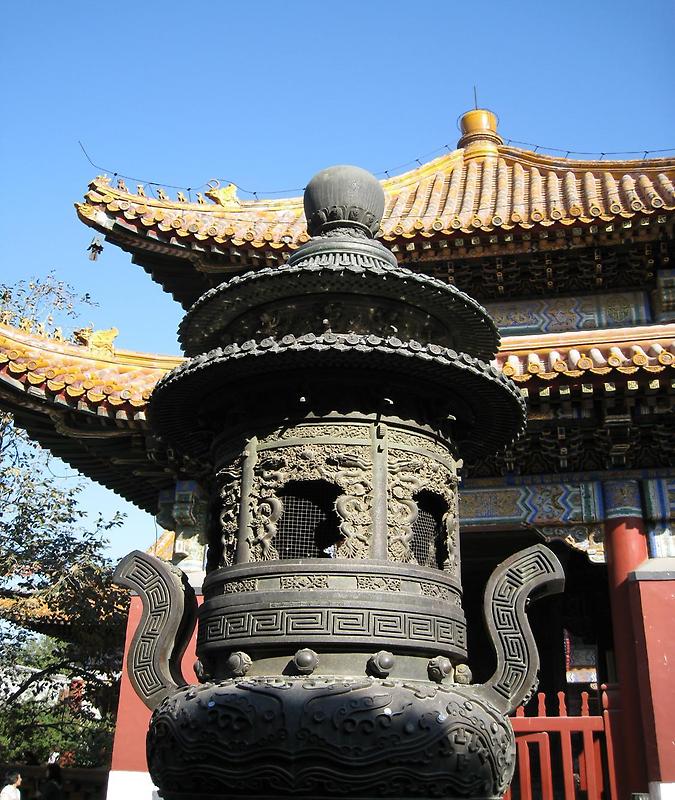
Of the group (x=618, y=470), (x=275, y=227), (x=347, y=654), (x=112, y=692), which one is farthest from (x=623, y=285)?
(x=112, y=692)

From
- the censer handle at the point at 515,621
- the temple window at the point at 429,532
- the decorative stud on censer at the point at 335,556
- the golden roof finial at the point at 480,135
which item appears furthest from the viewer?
the golden roof finial at the point at 480,135

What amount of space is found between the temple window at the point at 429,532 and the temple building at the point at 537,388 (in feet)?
2.49

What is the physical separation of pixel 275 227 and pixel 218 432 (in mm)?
5613

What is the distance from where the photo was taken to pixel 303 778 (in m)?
2.97

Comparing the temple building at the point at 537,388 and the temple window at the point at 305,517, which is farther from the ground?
the temple building at the point at 537,388

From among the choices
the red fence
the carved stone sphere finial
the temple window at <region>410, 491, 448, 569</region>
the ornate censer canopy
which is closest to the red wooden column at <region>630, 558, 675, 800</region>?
the red fence

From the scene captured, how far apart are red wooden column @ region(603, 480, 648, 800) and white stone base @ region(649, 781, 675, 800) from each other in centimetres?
18

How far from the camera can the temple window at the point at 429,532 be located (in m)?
3.84

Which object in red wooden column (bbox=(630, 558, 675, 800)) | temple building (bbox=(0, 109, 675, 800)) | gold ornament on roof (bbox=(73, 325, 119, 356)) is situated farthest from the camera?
gold ornament on roof (bbox=(73, 325, 119, 356))

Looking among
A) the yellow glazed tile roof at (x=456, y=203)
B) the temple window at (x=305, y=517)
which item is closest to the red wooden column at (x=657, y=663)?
the yellow glazed tile roof at (x=456, y=203)

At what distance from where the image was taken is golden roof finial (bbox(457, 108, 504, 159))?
12.8 m

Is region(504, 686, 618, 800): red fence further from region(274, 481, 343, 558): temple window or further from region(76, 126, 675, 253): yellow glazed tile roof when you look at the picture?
region(76, 126, 675, 253): yellow glazed tile roof

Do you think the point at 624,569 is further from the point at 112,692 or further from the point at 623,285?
the point at 112,692

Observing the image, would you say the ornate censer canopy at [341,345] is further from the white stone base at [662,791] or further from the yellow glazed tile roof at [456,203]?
the yellow glazed tile roof at [456,203]
